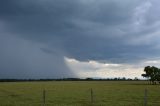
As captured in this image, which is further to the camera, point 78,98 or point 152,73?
point 152,73

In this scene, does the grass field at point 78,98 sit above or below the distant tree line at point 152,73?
below

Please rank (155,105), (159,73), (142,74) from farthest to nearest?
1. (142,74)
2. (159,73)
3. (155,105)

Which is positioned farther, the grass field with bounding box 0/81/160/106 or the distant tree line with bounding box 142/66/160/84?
the distant tree line with bounding box 142/66/160/84

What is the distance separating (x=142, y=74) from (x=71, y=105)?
16142 cm

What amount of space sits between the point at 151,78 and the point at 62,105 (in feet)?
496

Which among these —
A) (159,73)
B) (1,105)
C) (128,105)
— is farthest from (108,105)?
(159,73)

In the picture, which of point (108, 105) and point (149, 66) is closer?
point (108, 105)

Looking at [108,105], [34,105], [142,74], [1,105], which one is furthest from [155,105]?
[142,74]

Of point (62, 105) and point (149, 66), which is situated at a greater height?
point (149, 66)

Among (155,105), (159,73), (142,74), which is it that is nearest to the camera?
(155,105)

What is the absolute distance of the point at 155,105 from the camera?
33.2 metres

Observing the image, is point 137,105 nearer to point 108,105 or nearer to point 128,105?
point 128,105

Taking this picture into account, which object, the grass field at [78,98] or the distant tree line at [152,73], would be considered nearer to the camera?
the grass field at [78,98]

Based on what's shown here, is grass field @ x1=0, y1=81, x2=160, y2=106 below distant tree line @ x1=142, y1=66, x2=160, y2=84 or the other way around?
below
